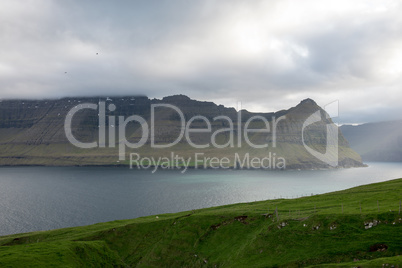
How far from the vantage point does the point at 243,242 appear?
60.1 meters

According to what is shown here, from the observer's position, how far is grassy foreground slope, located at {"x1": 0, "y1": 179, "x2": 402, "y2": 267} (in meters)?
42.7

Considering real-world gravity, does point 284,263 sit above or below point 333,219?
below

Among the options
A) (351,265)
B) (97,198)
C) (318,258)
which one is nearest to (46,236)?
(318,258)

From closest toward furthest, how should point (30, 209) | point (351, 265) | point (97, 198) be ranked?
point (351, 265) < point (30, 209) < point (97, 198)

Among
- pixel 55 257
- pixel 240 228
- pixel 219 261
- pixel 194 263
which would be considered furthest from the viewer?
pixel 240 228

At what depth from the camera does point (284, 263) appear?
46188 millimetres

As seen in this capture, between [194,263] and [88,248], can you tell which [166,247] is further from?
[88,248]

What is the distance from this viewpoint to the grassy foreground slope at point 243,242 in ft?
140

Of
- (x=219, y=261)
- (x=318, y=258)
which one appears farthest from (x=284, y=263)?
(x=219, y=261)

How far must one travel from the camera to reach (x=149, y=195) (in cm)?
19562

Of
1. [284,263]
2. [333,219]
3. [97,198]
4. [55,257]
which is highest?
[333,219]

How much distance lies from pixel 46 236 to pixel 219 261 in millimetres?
58055

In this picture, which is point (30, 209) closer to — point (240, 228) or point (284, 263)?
point (240, 228)

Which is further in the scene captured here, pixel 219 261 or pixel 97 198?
pixel 97 198
